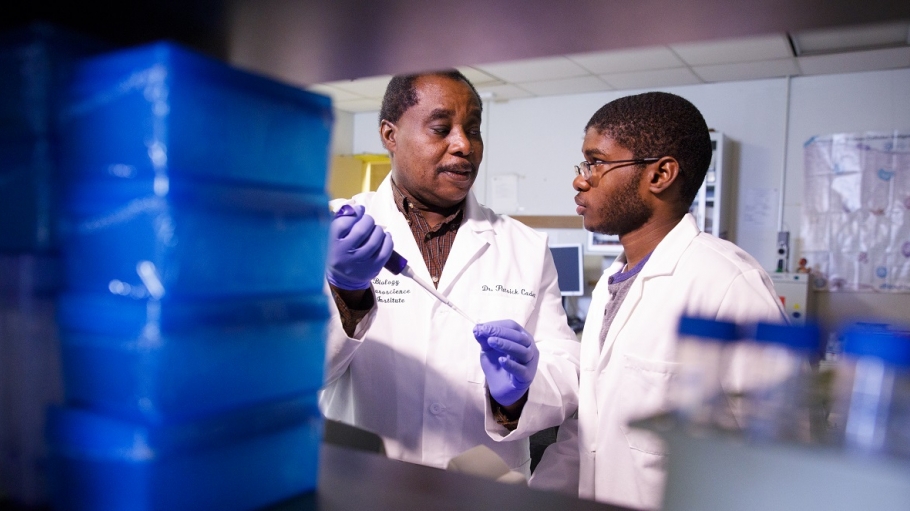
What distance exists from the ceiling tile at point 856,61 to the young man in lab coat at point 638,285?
2.99 metres

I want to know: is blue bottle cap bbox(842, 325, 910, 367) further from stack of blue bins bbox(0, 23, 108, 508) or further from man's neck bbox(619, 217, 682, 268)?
man's neck bbox(619, 217, 682, 268)

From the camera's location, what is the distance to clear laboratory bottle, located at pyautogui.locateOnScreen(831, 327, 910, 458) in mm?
298

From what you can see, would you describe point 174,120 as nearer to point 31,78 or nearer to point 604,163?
point 31,78

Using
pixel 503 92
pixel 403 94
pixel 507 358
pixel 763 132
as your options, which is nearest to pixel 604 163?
pixel 403 94

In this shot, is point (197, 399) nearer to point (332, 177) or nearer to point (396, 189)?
point (332, 177)

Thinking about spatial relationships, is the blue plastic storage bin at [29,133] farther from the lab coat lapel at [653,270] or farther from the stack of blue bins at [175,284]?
the lab coat lapel at [653,270]

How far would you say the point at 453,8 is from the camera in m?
0.43

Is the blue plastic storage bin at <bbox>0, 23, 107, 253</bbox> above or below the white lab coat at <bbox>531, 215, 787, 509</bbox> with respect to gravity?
above

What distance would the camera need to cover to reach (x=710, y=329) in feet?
1.12

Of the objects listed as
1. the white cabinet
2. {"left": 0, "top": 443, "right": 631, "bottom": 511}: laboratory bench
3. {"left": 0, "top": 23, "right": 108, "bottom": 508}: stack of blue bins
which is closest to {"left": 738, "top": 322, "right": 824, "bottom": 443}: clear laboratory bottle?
{"left": 0, "top": 443, "right": 631, "bottom": 511}: laboratory bench

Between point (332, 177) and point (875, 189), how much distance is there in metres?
4.70

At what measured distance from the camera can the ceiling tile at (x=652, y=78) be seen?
449 cm

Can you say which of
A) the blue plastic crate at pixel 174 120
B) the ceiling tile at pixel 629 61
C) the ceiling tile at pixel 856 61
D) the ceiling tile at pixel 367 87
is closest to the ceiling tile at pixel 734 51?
the ceiling tile at pixel 629 61

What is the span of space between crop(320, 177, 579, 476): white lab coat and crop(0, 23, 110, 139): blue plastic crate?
3.47 ft
